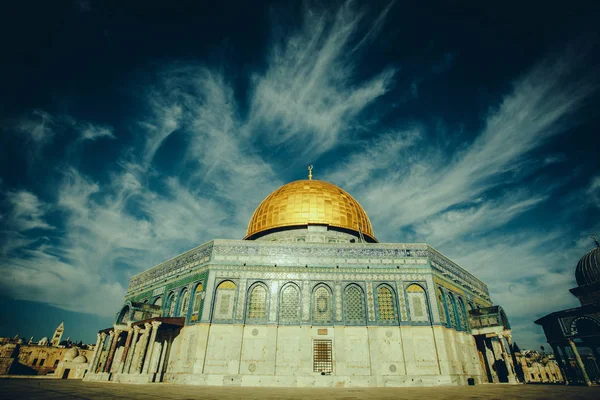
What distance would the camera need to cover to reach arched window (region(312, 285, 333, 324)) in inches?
655

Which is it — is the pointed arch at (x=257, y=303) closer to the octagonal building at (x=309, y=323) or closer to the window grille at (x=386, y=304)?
the octagonal building at (x=309, y=323)

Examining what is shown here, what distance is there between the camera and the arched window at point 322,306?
16.6m

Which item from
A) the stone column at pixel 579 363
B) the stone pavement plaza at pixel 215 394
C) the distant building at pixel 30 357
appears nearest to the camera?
the stone pavement plaza at pixel 215 394

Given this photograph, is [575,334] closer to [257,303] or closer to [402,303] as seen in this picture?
[402,303]

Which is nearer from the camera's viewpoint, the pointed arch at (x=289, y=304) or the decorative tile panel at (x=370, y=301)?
the pointed arch at (x=289, y=304)

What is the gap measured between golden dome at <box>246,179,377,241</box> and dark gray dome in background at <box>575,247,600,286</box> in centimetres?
2004

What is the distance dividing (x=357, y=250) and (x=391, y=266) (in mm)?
2141

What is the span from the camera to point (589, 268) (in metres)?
26.9

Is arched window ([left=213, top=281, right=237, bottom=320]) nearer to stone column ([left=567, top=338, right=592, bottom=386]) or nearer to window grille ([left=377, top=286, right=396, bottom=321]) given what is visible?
window grille ([left=377, top=286, right=396, bottom=321])

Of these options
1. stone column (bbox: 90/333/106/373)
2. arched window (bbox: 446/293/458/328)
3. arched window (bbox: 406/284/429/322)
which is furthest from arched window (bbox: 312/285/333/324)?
stone column (bbox: 90/333/106/373)

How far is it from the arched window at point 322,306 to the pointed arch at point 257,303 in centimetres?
264

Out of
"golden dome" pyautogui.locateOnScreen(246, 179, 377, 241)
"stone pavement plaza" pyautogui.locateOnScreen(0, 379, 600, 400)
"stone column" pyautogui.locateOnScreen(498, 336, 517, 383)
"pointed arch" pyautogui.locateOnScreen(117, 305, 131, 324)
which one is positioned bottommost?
"stone pavement plaza" pyautogui.locateOnScreen(0, 379, 600, 400)

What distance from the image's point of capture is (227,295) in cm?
1692

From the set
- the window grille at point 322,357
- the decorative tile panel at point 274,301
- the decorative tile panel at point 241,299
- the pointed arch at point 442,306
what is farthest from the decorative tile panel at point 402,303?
the decorative tile panel at point 241,299
